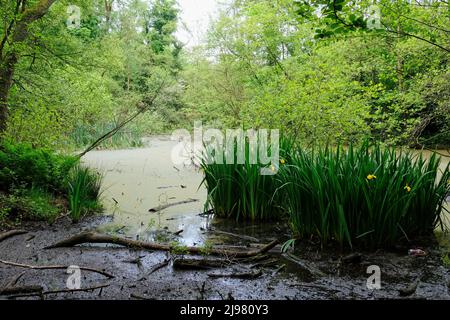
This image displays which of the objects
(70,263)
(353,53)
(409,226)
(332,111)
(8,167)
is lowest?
(70,263)

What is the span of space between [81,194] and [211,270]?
Result: 7.54 ft

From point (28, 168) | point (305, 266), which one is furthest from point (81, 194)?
point (305, 266)

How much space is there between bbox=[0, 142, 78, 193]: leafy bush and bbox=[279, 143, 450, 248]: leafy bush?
9.25ft

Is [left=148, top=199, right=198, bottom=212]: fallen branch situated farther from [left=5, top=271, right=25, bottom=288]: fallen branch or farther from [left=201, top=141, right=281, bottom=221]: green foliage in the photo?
[left=5, top=271, right=25, bottom=288]: fallen branch

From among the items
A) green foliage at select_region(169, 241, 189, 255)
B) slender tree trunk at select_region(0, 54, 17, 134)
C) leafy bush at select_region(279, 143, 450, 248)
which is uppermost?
slender tree trunk at select_region(0, 54, 17, 134)

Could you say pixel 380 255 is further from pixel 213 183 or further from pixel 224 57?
pixel 224 57

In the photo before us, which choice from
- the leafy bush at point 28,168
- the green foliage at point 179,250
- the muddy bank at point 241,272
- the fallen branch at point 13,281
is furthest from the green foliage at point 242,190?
the fallen branch at point 13,281

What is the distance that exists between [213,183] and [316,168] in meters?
1.52

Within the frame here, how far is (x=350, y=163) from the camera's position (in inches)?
125

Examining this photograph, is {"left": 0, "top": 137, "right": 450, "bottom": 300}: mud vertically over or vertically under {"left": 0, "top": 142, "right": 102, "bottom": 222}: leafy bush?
under

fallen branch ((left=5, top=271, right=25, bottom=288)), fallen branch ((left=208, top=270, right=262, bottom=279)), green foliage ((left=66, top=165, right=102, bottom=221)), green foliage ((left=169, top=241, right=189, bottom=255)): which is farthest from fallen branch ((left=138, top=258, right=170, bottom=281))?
green foliage ((left=66, top=165, right=102, bottom=221))

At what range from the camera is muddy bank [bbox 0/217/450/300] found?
2.20 metres

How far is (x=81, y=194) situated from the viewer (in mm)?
4270
